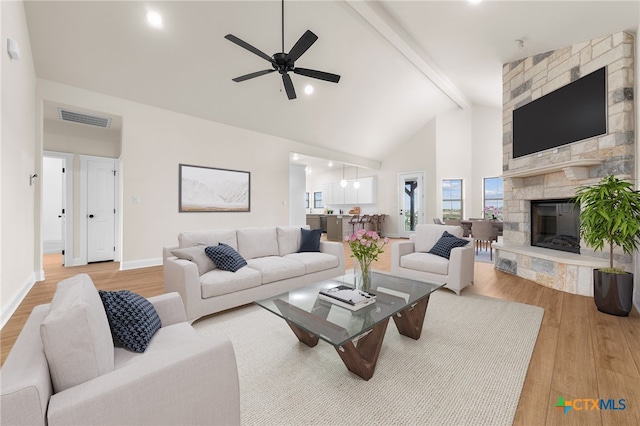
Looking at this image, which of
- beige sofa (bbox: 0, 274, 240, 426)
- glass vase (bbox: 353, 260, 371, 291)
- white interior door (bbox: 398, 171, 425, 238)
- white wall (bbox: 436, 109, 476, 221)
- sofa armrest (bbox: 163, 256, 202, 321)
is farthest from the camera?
white interior door (bbox: 398, 171, 425, 238)

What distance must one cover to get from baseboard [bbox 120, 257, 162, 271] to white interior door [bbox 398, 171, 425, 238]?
7035 mm

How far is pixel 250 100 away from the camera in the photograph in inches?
209

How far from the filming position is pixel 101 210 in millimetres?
5449

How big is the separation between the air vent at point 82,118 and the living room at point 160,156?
0.42m

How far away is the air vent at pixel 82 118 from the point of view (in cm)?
442

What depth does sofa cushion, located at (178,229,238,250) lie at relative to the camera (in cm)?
303

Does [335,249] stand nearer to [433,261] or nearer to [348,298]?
[433,261]

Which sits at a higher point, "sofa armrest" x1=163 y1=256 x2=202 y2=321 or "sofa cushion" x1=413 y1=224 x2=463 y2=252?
"sofa cushion" x1=413 y1=224 x2=463 y2=252

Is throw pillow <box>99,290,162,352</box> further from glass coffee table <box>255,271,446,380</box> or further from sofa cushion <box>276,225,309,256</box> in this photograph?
sofa cushion <box>276,225,309,256</box>

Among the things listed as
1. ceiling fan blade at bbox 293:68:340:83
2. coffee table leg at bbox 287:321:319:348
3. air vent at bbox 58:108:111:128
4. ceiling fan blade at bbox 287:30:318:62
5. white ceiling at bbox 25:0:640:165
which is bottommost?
coffee table leg at bbox 287:321:319:348

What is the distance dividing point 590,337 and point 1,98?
5.38 metres

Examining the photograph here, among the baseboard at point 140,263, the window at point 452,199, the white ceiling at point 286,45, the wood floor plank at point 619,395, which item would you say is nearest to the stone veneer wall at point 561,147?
the white ceiling at point 286,45

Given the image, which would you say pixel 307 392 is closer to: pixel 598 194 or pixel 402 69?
pixel 598 194

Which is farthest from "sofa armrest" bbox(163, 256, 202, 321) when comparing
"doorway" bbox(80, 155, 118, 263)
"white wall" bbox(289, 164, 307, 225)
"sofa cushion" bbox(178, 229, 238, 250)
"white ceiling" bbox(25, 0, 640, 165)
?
"white wall" bbox(289, 164, 307, 225)
